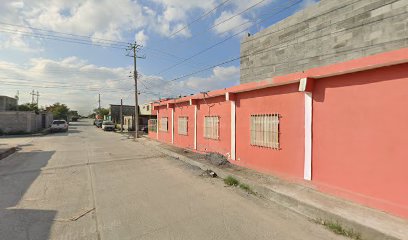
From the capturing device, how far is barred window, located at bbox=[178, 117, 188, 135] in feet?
52.9

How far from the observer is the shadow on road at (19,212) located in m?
4.59

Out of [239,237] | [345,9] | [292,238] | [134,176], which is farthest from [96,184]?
[345,9]

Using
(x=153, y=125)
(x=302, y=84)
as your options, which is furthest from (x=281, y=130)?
(x=153, y=125)

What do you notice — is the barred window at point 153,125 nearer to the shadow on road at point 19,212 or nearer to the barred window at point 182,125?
the barred window at point 182,125

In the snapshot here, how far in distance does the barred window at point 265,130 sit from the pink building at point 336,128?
31mm

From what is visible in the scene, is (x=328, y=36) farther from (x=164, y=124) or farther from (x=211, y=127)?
(x=164, y=124)

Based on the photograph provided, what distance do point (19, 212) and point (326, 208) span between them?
20.4 feet

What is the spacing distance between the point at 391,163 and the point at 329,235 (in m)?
1.97

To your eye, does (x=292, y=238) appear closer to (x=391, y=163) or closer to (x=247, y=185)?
(x=391, y=163)

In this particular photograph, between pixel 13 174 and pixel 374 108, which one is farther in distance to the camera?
pixel 13 174

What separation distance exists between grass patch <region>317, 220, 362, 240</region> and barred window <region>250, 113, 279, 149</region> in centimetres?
349

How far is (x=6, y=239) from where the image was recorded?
4328 millimetres

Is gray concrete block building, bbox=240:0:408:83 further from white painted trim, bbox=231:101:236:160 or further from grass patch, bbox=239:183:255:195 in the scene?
grass patch, bbox=239:183:255:195

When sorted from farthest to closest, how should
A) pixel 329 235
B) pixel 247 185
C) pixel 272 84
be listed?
pixel 272 84 → pixel 247 185 → pixel 329 235
